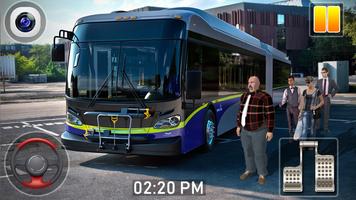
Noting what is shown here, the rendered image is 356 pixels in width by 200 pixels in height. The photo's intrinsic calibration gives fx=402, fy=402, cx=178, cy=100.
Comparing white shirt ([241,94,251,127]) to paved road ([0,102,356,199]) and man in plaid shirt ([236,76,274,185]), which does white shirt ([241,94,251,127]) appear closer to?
man in plaid shirt ([236,76,274,185])

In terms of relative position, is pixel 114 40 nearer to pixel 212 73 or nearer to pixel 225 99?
pixel 212 73

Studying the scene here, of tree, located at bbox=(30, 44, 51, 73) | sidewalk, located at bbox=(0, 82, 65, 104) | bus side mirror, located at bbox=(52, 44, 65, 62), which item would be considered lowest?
sidewalk, located at bbox=(0, 82, 65, 104)

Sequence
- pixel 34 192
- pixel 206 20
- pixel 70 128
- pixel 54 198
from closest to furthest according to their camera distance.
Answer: pixel 54 198
pixel 34 192
pixel 70 128
pixel 206 20

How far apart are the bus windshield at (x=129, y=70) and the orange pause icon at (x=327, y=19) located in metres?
2.35

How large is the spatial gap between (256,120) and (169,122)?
1692 millimetres

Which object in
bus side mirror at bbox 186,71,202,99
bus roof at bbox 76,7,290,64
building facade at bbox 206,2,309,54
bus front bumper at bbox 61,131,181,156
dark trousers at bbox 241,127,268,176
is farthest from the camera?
building facade at bbox 206,2,309,54

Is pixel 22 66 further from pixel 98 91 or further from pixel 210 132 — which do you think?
pixel 98 91

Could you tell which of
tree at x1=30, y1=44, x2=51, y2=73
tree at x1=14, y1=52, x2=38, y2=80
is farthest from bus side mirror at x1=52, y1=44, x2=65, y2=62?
tree at x1=30, y1=44, x2=51, y2=73

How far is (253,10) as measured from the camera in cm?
8106

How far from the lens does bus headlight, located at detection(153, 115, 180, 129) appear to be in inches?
274

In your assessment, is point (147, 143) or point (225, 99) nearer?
point (147, 143)

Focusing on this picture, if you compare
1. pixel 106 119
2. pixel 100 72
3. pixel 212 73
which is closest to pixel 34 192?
pixel 106 119

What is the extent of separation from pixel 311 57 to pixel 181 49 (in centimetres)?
8506

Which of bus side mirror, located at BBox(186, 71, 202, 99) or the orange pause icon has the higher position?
the orange pause icon
